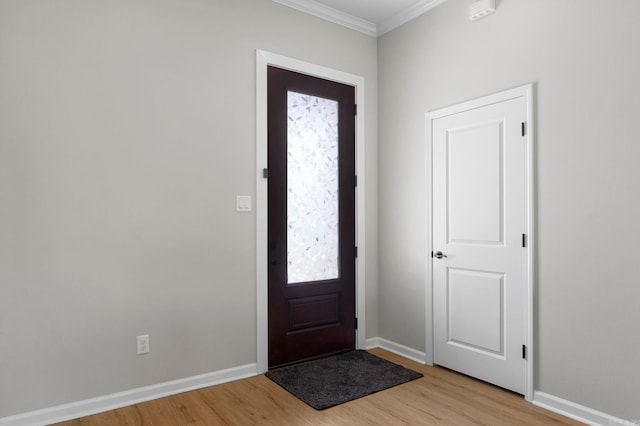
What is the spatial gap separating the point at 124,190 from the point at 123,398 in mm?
1323

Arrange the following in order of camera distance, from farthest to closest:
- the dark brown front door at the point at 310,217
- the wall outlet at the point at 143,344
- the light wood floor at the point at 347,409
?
the dark brown front door at the point at 310,217, the wall outlet at the point at 143,344, the light wood floor at the point at 347,409

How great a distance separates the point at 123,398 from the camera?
2.63 m

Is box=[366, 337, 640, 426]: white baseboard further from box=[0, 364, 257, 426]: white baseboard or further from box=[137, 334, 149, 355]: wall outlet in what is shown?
box=[137, 334, 149, 355]: wall outlet

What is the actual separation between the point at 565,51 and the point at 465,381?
2.33 meters

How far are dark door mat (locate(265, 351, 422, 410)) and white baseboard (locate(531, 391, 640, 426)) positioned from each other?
84 cm

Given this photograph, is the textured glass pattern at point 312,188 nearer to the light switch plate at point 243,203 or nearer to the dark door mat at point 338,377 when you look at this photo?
the light switch plate at point 243,203

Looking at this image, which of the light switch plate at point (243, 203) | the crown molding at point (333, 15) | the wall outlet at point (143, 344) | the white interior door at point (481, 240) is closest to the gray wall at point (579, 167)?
the white interior door at point (481, 240)

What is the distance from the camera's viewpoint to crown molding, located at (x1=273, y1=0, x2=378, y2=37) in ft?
11.2

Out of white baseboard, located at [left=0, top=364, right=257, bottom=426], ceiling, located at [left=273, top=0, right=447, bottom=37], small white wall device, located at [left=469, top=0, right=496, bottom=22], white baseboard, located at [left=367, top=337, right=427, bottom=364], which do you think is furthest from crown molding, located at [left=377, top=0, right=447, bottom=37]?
white baseboard, located at [left=0, top=364, right=257, bottom=426]

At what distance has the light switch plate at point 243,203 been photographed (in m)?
3.12

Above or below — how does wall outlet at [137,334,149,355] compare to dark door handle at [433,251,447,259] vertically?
below

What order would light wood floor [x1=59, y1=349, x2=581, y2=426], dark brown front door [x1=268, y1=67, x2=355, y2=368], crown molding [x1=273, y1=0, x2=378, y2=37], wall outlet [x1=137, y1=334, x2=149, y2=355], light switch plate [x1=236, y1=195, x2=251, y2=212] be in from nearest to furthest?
light wood floor [x1=59, y1=349, x2=581, y2=426] → wall outlet [x1=137, y1=334, x2=149, y2=355] → light switch plate [x1=236, y1=195, x2=251, y2=212] → dark brown front door [x1=268, y1=67, x2=355, y2=368] → crown molding [x1=273, y1=0, x2=378, y2=37]

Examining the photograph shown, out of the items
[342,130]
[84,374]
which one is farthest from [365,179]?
[84,374]

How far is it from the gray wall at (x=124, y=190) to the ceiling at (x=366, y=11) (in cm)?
29
